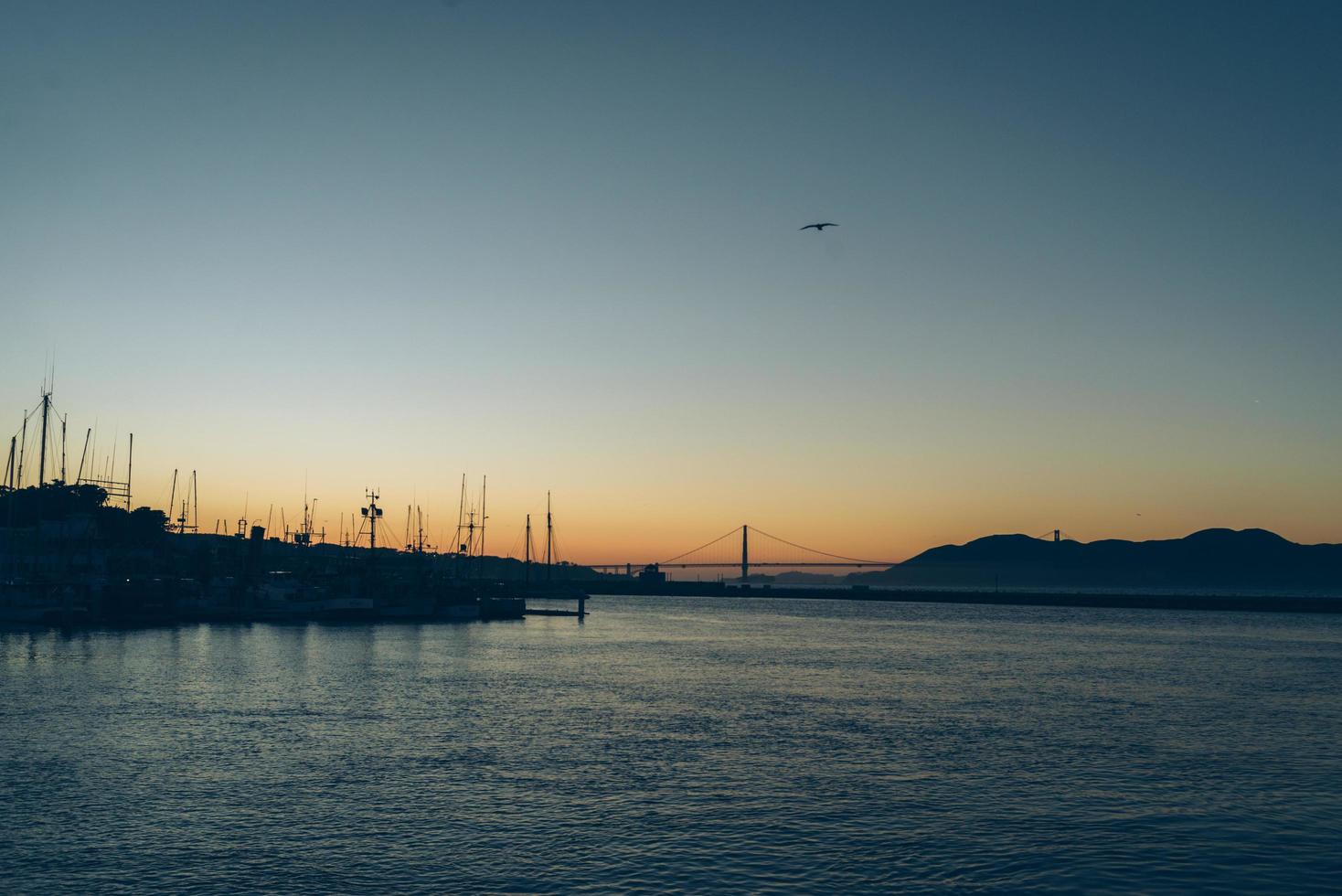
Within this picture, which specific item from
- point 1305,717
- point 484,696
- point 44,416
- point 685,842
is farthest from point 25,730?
point 44,416

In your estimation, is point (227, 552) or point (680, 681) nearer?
point (680, 681)

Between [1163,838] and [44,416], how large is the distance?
110 m

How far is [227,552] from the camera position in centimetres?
16862

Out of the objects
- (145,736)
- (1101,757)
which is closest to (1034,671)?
(1101,757)

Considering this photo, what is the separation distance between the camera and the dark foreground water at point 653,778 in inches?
929

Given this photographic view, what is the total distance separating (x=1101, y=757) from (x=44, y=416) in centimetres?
10568

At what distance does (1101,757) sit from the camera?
37531 mm

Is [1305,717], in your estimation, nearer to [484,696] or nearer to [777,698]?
[777,698]

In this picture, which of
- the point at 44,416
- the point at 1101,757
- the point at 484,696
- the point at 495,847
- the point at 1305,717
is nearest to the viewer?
the point at 495,847

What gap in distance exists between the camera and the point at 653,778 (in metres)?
33.0

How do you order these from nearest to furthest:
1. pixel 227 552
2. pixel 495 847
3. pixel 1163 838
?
pixel 495 847
pixel 1163 838
pixel 227 552

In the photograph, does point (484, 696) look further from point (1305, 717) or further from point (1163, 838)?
point (1305, 717)

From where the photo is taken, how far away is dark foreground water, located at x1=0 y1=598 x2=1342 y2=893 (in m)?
23.6

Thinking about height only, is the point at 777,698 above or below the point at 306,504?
below
